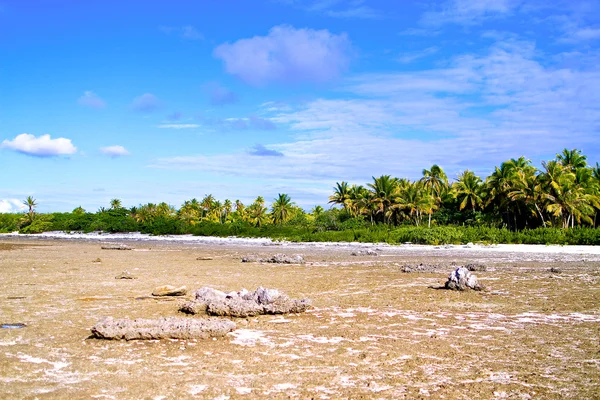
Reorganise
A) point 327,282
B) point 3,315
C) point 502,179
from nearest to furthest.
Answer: point 3,315
point 327,282
point 502,179

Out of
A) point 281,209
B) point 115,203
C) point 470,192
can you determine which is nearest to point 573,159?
point 470,192

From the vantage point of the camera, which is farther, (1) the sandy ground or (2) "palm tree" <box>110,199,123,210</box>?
(2) "palm tree" <box>110,199,123,210</box>

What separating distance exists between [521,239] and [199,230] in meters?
49.2

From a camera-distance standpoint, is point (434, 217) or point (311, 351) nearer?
point (311, 351)

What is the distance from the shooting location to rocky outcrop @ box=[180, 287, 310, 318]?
9.58m

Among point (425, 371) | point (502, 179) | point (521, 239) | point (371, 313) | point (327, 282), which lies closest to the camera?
point (425, 371)

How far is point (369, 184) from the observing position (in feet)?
237

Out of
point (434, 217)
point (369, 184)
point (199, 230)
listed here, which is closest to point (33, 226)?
point (199, 230)

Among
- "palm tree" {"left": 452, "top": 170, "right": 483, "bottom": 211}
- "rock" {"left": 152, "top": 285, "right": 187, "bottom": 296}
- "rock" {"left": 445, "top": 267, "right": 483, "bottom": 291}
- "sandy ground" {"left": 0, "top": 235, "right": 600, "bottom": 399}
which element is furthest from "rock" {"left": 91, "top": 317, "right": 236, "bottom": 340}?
"palm tree" {"left": 452, "top": 170, "right": 483, "bottom": 211}

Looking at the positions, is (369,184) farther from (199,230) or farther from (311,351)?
(311,351)

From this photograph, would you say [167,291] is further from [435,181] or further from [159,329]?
[435,181]

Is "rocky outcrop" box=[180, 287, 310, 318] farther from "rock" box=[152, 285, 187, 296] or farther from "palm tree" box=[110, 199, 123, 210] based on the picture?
"palm tree" box=[110, 199, 123, 210]

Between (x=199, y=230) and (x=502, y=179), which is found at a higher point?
(x=502, y=179)

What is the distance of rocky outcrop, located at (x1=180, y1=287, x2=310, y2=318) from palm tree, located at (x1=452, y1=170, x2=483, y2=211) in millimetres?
58489
